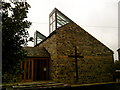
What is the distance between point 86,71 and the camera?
42.7ft

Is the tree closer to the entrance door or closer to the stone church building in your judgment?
the stone church building

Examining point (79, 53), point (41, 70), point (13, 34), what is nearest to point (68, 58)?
point (79, 53)

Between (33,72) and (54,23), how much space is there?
5.63 metres

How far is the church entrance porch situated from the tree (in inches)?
356

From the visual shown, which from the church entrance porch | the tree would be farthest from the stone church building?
the tree

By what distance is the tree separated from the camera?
3.53 m

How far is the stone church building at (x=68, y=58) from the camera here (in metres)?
12.3

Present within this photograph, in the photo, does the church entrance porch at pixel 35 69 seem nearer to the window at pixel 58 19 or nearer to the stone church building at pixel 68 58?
the stone church building at pixel 68 58

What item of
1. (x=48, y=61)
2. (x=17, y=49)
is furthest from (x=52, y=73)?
(x=17, y=49)

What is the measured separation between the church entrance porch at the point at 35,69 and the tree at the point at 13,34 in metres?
9.03

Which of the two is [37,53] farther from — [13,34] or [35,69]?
[13,34]

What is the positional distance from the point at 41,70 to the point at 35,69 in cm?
64

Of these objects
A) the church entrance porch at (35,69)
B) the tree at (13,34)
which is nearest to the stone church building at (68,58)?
the church entrance porch at (35,69)

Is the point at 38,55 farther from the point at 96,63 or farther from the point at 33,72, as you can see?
the point at 96,63
